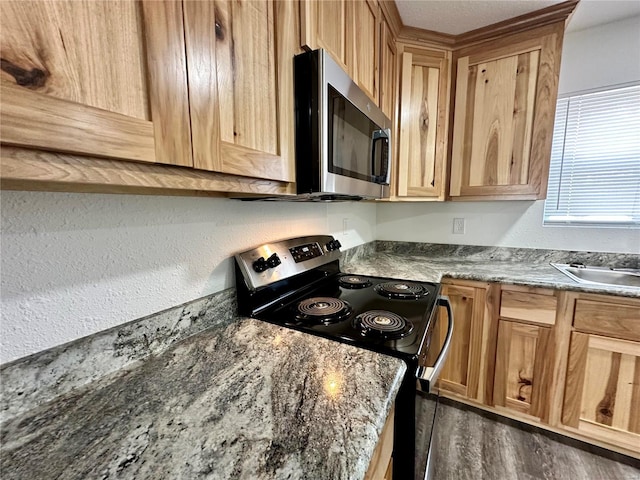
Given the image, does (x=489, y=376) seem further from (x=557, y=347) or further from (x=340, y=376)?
(x=340, y=376)

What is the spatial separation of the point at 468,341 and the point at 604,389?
0.61m

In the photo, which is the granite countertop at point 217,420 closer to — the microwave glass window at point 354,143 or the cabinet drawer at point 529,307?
the microwave glass window at point 354,143

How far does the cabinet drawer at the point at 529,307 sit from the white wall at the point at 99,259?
149cm

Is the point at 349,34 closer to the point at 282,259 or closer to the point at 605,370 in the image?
the point at 282,259

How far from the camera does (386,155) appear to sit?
1.29 m

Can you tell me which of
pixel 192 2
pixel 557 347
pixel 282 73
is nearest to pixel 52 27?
pixel 192 2

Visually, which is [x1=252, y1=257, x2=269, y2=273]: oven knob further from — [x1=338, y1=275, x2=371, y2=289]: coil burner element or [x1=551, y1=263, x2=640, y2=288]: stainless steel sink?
[x1=551, y1=263, x2=640, y2=288]: stainless steel sink

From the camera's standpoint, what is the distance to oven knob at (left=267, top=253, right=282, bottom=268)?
1028 mm

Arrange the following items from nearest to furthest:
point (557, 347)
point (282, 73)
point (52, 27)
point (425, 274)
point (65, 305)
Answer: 1. point (52, 27)
2. point (65, 305)
3. point (282, 73)
4. point (557, 347)
5. point (425, 274)

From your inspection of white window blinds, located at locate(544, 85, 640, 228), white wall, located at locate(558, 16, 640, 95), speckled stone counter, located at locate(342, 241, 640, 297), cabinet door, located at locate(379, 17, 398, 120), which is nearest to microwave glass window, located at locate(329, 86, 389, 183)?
cabinet door, located at locate(379, 17, 398, 120)

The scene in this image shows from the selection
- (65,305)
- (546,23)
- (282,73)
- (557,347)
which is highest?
(546,23)

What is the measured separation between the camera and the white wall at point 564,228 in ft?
5.24

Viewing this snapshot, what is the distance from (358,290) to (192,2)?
1.12 meters

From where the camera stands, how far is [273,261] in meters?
1.05
